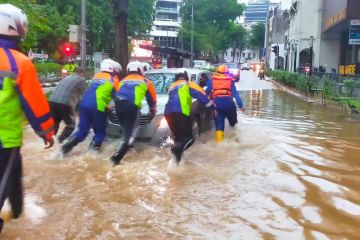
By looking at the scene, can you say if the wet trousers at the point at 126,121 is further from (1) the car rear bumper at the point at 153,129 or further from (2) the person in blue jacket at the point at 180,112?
(1) the car rear bumper at the point at 153,129

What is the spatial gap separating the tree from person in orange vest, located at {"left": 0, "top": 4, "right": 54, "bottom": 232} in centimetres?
11060

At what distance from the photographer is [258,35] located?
114 meters

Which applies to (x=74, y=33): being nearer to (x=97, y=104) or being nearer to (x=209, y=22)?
(x=97, y=104)

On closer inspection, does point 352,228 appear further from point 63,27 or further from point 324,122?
point 63,27

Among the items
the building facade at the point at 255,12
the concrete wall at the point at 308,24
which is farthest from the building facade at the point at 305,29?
the building facade at the point at 255,12

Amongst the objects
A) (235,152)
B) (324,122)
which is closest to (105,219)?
(235,152)

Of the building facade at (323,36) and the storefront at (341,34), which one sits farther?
the building facade at (323,36)

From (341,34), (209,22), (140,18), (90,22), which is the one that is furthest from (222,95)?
(209,22)

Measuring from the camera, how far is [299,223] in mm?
5273

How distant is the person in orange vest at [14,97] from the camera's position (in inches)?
156

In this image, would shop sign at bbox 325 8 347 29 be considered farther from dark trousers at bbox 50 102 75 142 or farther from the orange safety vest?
dark trousers at bbox 50 102 75 142

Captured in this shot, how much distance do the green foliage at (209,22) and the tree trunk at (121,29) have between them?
63.2m

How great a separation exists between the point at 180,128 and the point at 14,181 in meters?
3.58

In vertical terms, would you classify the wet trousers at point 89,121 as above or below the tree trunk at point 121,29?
below
